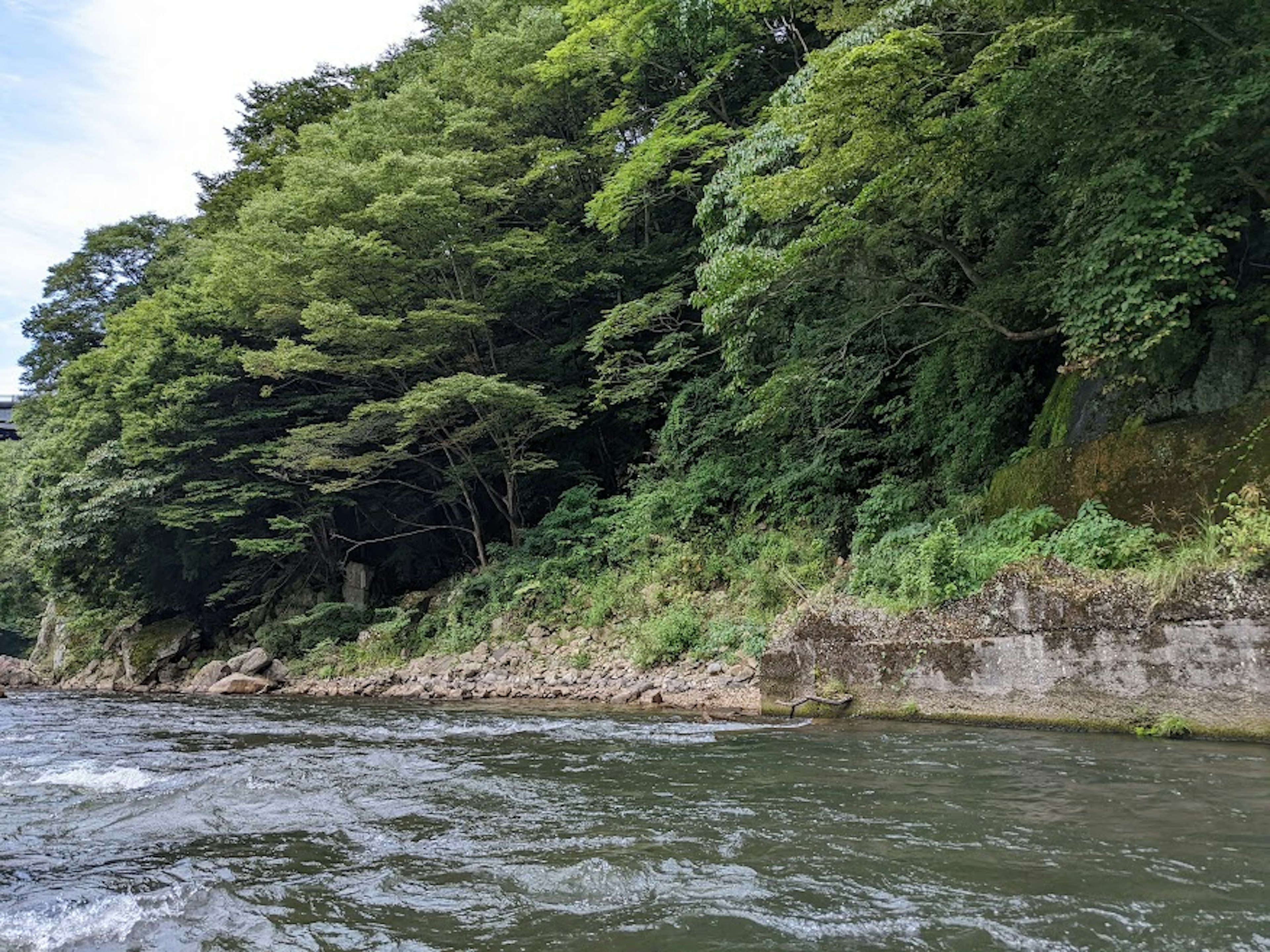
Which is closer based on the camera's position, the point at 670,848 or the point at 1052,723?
the point at 670,848

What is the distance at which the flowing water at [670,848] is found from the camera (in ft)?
10.3

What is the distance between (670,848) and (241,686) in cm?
1832

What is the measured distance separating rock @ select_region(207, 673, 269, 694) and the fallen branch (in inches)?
583

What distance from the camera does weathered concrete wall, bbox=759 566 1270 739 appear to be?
6.12 m

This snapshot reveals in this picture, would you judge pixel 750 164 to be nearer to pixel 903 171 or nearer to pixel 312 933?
pixel 903 171

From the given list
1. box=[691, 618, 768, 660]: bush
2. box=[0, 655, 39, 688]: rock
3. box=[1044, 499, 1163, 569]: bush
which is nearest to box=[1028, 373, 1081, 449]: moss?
box=[1044, 499, 1163, 569]: bush

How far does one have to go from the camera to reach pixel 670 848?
13.9 feet

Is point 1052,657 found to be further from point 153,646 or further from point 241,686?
point 153,646

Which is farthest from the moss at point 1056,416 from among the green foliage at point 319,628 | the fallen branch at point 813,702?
the green foliage at point 319,628

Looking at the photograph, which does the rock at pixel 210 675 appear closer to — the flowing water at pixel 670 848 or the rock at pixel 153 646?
the rock at pixel 153 646

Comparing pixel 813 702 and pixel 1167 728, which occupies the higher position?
pixel 1167 728

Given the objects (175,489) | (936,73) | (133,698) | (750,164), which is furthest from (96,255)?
(936,73)

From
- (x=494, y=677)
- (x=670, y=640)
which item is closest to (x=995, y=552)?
(x=670, y=640)

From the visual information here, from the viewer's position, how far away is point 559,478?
2262cm
